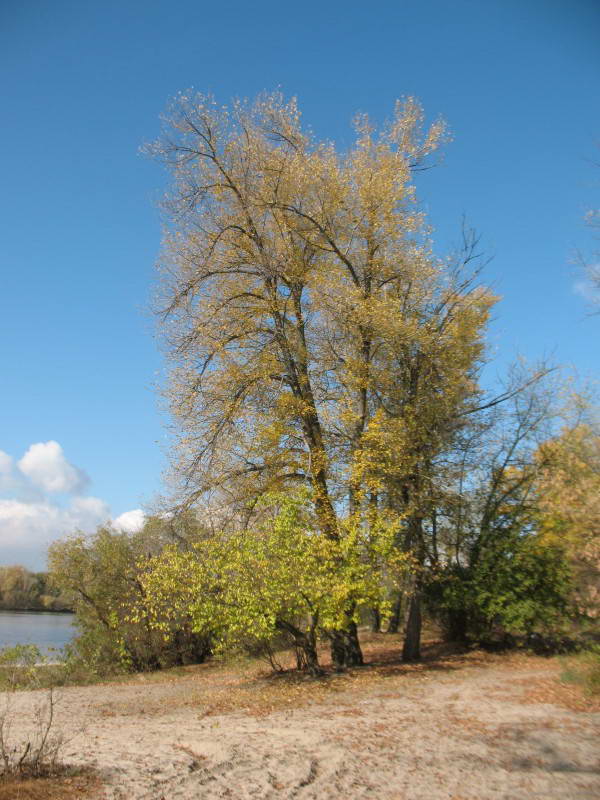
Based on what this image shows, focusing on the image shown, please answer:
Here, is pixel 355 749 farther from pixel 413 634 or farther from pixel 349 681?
pixel 413 634

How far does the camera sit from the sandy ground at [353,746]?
5527 millimetres

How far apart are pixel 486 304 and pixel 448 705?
1033cm

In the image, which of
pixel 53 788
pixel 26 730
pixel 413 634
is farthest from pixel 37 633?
pixel 53 788

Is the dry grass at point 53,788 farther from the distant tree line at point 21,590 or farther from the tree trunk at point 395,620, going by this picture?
the distant tree line at point 21,590

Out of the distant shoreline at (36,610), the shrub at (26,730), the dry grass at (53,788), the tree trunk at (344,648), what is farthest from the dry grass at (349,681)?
the distant shoreline at (36,610)

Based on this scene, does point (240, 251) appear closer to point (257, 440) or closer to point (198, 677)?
point (257, 440)

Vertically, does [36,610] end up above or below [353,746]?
above

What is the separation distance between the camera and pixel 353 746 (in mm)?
6879

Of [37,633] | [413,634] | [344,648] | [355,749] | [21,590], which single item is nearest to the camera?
[355,749]

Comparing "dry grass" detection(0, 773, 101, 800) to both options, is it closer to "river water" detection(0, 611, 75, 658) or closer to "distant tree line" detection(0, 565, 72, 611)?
"river water" detection(0, 611, 75, 658)

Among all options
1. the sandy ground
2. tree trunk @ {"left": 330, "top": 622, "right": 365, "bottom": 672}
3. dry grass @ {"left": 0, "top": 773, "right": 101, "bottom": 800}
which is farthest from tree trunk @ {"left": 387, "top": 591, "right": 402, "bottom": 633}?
dry grass @ {"left": 0, "top": 773, "right": 101, "bottom": 800}

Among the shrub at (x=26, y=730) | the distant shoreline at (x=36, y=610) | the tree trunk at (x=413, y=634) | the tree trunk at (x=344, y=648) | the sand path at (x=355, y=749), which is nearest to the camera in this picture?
the shrub at (x=26, y=730)

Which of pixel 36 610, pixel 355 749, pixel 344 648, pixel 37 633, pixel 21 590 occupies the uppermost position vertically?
pixel 21 590

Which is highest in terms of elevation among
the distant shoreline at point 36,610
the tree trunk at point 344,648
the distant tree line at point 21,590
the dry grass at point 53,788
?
the distant tree line at point 21,590
